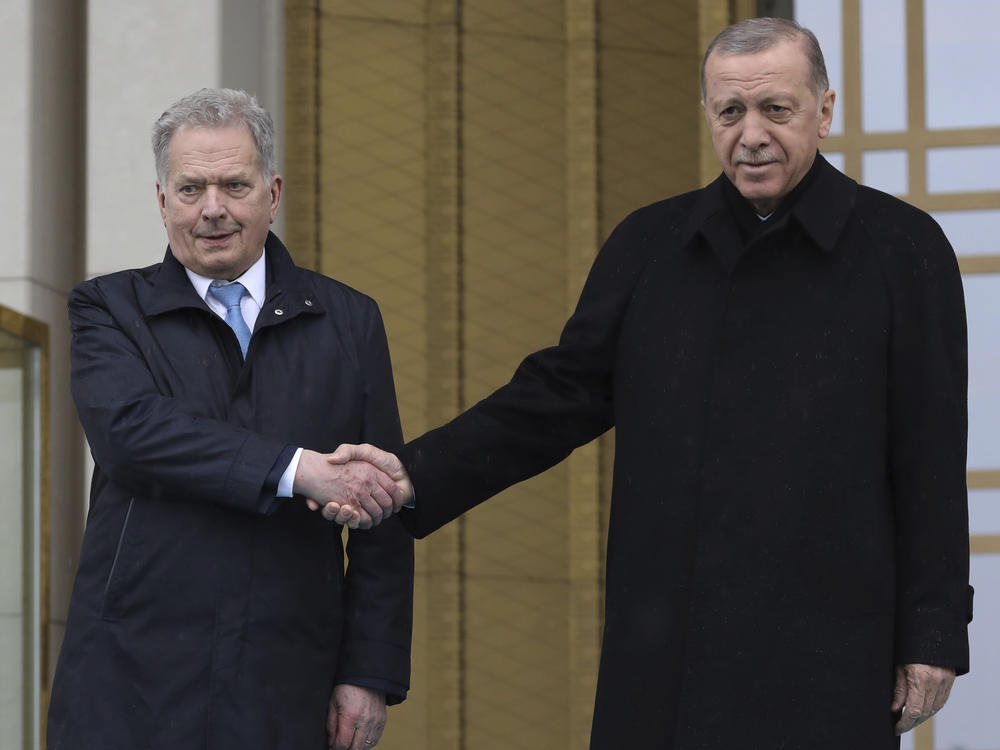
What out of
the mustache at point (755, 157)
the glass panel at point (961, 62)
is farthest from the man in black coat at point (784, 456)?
the glass panel at point (961, 62)

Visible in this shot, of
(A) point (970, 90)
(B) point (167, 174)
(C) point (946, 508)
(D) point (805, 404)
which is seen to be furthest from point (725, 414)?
(A) point (970, 90)

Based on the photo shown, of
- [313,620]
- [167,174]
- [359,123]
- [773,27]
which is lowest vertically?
[313,620]

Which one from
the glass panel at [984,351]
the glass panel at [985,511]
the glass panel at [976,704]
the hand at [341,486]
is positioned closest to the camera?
the hand at [341,486]

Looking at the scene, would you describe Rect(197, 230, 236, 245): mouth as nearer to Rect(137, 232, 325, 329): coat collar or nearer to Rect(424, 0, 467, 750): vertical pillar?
Rect(137, 232, 325, 329): coat collar

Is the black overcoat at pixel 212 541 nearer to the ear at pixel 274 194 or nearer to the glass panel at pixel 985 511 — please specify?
the ear at pixel 274 194

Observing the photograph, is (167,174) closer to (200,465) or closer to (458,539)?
(200,465)

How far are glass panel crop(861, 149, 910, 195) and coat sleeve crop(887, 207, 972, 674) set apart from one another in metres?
3.34

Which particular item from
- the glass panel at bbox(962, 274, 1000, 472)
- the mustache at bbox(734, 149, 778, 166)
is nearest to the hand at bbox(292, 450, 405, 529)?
the mustache at bbox(734, 149, 778, 166)

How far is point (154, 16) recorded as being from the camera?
5.79 metres

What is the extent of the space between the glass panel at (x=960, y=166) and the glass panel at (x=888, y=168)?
88 millimetres

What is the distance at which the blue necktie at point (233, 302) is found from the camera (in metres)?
3.51

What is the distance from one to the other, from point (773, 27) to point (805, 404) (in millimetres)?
705

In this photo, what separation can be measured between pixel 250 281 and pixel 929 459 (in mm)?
1385

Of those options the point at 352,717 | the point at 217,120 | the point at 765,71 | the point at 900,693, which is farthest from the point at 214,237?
the point at 900,693
